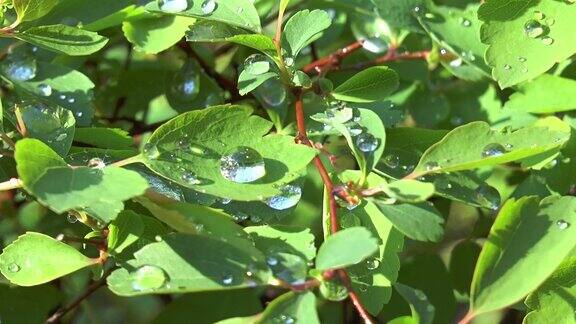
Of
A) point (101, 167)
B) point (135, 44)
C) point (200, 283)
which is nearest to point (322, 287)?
point (200, 283)

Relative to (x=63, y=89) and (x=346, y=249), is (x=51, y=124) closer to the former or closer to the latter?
(x=63, y=89)

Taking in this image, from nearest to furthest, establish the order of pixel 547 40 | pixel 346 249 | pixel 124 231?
pixel 346 249 → pixel 124 231 → pixel 547 40

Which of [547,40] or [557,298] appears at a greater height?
[547,40]

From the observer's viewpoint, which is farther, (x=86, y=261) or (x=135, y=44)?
(x=135, y=44)

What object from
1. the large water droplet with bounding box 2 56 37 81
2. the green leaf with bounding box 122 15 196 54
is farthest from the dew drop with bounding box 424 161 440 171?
the large water droplet with bounding box 2 56 37 81

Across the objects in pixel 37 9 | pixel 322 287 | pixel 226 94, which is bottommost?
pixel 226 94

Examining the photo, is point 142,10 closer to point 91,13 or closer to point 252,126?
point 91,13

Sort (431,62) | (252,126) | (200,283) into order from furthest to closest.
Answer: (431,62) → (252,126) → (200,283)

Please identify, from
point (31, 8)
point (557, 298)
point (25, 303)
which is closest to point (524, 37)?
point (557, 298)
